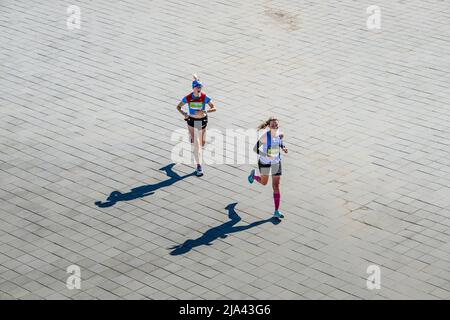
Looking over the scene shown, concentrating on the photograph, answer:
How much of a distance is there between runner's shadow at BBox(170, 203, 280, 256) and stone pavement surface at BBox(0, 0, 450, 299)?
0.03 metres

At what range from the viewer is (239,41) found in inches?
855

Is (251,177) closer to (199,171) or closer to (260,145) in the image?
(260,145)

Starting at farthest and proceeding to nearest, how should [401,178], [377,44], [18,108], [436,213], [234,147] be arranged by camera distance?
1. [377,44]
2. [18,108]
3. [234,147]
4. [401,178]
5. [436,213]

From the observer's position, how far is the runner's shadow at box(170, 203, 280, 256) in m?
14.4

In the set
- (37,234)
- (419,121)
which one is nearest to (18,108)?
(37,234)

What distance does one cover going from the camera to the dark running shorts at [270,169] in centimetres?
1498

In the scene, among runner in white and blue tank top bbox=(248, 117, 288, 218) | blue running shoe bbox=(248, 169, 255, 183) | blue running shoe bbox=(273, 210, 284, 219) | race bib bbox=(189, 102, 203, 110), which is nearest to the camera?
runner in white and blue tank top bbox=(248, 117, 288, 218)

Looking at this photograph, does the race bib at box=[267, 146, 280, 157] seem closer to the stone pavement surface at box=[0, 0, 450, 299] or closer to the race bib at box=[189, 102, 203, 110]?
the stone pavement surface at box=[0, 0, 450, 299]

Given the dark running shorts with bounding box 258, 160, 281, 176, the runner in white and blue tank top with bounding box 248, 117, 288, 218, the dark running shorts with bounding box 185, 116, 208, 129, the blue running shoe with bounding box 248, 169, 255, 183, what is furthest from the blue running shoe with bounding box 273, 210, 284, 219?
the dark running shorts with bounding box 185, 116, 208, 129

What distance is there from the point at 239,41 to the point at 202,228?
8.01 m

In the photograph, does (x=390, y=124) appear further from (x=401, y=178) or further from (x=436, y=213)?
(x=436, y=213)

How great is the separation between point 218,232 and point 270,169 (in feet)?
4.97

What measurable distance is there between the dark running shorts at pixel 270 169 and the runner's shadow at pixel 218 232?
0.82m

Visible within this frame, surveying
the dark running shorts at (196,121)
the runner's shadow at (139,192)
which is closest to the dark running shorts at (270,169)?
the dark running shorts at (196,121)
